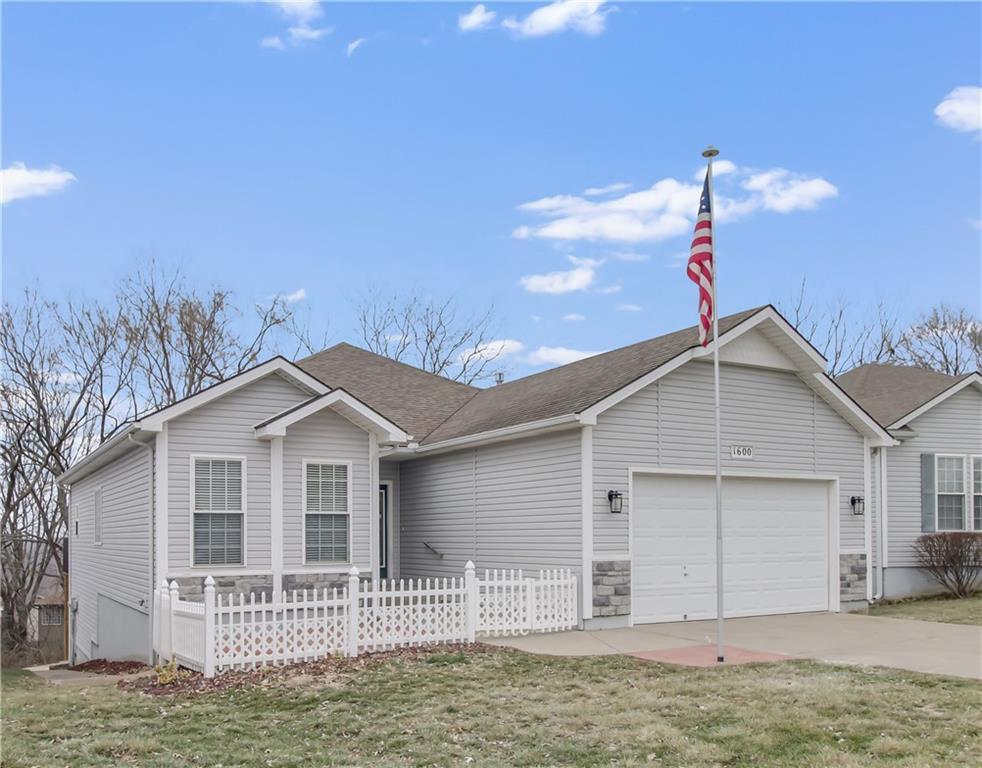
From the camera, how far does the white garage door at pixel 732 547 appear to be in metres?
15.0

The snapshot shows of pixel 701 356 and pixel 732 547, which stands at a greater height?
pixel 701 356

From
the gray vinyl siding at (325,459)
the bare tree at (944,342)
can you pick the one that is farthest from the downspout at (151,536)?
the bare tree at (944,342)

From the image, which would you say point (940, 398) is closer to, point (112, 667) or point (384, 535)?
point (384, 535)

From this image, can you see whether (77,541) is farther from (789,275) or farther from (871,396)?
(789,275)

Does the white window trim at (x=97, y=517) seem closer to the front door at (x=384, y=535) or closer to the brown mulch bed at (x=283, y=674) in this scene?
the front door at (x=384, y=535)

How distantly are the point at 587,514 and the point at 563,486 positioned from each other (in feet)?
2.18

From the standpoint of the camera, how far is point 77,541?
2284cm

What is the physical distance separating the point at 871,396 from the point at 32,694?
698 inches

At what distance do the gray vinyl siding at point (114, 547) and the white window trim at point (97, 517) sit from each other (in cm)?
8

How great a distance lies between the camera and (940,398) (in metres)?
20.0

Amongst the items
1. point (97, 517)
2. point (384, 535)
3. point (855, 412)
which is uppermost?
point (855, 412)

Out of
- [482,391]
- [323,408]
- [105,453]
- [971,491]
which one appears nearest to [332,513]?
[323,408]

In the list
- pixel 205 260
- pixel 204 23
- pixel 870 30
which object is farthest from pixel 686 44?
pixel 205 260

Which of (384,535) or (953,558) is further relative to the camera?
(384,535)
